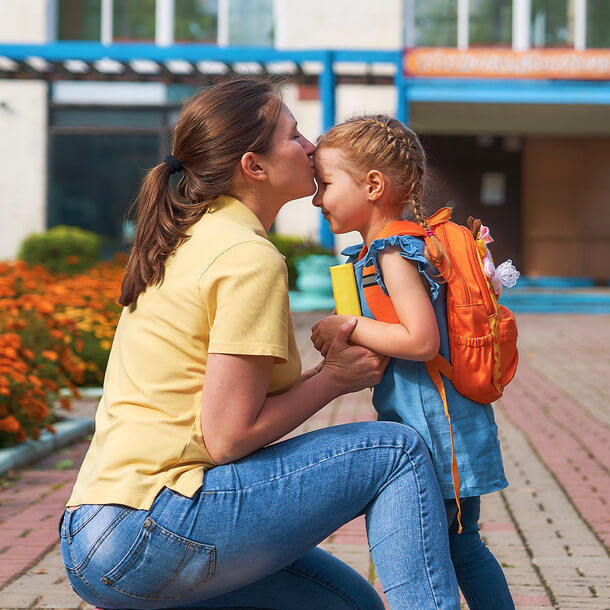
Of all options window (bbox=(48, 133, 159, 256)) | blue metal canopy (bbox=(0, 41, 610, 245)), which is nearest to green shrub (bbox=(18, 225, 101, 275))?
window (bbox=(48, 133, 159, 256))

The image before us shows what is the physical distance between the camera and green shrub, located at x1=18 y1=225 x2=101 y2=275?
634 inches

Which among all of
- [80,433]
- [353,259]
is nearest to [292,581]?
[353,259]

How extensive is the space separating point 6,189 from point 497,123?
396 inches

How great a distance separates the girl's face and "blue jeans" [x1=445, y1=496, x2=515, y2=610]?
30.2 inches

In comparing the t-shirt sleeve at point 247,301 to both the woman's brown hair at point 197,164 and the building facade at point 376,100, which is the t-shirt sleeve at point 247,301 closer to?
the woman's brown hair at point 197,164

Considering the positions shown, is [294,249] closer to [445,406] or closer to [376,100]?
[376,100]

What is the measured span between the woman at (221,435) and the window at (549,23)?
1649 centimetres

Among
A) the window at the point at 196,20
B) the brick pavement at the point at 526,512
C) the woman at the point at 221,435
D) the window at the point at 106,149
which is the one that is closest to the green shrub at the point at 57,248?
the window at the point at 106,149

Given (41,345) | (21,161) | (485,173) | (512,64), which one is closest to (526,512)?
(41,345)

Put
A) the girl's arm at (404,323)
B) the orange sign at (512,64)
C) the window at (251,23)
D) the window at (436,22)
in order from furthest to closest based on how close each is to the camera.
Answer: the window at (251,23) < the window at (436,22) < the orange sign at (512,64) < the girl's arm at (404,323)

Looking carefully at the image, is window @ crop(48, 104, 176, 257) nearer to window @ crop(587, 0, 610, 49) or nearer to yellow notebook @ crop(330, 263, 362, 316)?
window @ crop(587, 0, 610, 49)

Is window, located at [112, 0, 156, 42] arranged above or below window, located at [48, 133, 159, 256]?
above

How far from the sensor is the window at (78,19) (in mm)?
17969

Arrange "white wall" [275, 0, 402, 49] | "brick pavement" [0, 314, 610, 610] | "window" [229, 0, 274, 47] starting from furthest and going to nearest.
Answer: "window" [229, 0, 274, 47] < "white wall" [275, 0, 402, 49] < "brick pavement" [0, 314, 610, 610]
